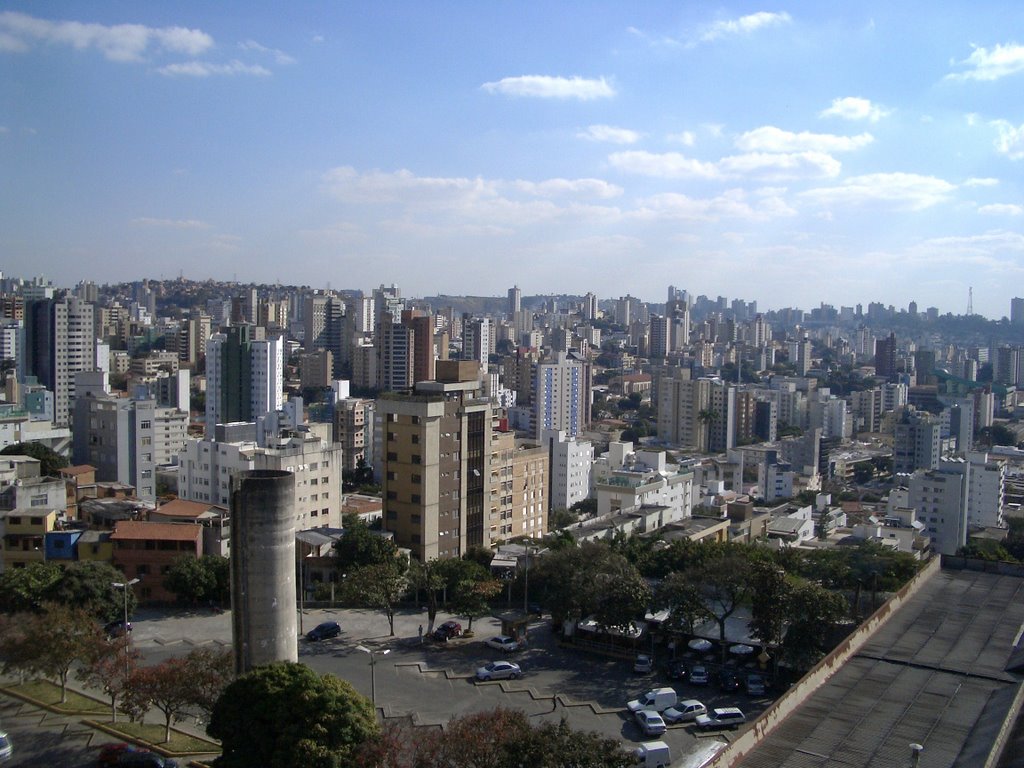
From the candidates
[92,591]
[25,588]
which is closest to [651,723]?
[92,591]

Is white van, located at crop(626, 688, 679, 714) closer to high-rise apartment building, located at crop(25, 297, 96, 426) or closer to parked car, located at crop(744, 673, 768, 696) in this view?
parked car, located at crop(744, 673, 768, 696)

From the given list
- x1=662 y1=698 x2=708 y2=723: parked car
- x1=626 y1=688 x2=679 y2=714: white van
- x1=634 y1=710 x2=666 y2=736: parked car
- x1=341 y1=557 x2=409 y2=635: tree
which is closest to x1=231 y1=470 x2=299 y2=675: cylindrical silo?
x1=341 y1=557 x2=409 y2=635: tree

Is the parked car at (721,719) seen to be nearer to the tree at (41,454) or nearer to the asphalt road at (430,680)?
the asphalt road at (430,680)

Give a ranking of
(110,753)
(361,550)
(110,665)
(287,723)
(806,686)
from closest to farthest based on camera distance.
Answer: (287,723) < (806,686) < (110,753) < (110,665) < (361,550)

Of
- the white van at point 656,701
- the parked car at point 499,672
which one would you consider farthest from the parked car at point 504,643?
the white van at point 656,701

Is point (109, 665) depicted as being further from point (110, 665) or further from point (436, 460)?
point (436, 460)

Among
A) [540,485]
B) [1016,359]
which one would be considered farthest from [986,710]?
[1016,359]

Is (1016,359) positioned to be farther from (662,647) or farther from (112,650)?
(112,650)

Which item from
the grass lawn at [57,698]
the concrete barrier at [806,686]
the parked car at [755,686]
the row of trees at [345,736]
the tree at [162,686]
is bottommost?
the parked car at [755,686]
